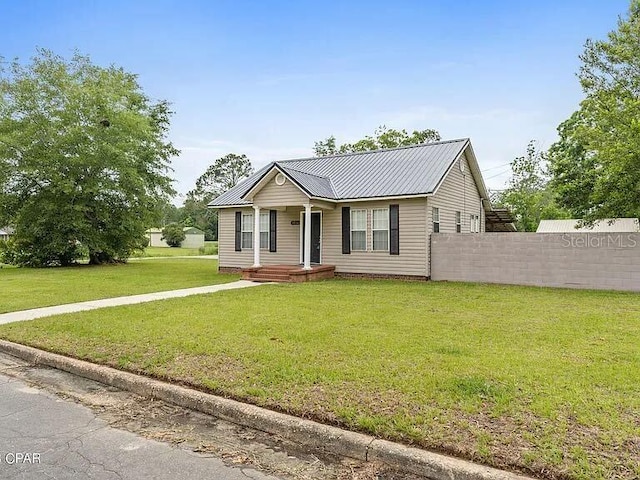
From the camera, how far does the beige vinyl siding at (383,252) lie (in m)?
14.3

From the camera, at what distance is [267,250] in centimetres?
1738

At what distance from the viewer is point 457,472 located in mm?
2832

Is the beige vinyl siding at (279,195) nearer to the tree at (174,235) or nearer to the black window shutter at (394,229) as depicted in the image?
the black window shutter at (394,229)

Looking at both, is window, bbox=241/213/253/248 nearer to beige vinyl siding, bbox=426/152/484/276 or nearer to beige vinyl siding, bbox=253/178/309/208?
beige vinyl siding, bbox=253/178/309/208

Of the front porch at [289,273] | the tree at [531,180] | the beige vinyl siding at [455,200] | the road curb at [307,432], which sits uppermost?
the tree at [531,180]

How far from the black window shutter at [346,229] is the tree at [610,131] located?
266 inches

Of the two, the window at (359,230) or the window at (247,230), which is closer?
the window at (359,230)

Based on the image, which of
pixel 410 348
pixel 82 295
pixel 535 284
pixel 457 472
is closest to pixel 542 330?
pixel 410 348

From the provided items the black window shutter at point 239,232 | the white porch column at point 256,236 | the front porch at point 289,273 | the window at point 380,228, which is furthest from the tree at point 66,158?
the window at point 380,228

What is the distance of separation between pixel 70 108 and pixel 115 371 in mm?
19824

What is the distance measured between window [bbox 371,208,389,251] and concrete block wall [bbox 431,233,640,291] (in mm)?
1529

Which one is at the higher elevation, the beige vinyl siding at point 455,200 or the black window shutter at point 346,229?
the beige vinyl siding at point 455,200

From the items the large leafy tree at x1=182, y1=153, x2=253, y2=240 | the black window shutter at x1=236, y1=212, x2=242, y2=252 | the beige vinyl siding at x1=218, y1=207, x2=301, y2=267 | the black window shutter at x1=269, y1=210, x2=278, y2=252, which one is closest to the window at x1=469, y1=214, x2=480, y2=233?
the beige vinyl siding at x1=218, y1=207, x2=301, y2=267

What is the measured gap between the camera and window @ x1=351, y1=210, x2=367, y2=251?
15320 mm
